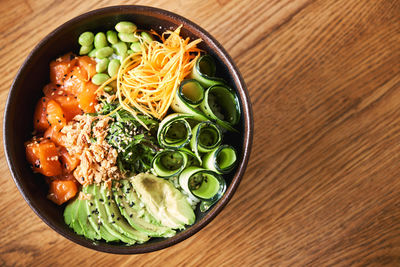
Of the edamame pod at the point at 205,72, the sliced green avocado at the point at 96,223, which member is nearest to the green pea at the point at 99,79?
the edamame pod at the point at 205,72

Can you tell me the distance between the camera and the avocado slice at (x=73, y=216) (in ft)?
5.50

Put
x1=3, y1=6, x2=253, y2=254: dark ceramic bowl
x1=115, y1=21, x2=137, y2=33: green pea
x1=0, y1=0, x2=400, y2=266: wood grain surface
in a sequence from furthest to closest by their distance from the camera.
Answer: x1=0, y1=0, x2=400, y2=266: wood grain surface → x1=115, y1=21, x2=137, y2=33: green pea → x1=3, y1=6, x2=253, y2=254: dark ceramic bowl

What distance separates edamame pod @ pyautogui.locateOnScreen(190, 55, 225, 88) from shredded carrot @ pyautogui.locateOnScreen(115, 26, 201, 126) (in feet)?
0.13

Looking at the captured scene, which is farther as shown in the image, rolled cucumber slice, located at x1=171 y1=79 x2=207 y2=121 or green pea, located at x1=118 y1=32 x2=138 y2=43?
green pea, located at x1=118 y1=32 x2=138 y2=43

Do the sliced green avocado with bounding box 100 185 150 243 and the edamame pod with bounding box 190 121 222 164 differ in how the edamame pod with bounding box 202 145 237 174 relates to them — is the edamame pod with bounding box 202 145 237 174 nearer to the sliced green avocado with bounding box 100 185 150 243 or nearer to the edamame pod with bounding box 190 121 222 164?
the edamame pod with bounding box 190 121 222 164

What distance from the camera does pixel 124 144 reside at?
68.2 inches

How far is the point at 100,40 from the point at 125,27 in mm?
149

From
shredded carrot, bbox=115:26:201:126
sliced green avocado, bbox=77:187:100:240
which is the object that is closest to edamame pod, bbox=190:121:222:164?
shredded carrot, bbox=115:26:201:126

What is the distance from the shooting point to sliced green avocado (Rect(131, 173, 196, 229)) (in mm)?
1654

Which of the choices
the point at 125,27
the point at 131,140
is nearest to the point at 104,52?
the point at 125,27

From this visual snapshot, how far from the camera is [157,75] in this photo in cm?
169

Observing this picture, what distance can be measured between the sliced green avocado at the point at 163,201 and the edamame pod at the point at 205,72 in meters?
0.52

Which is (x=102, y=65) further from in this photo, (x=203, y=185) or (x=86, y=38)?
(x=203, y=185)

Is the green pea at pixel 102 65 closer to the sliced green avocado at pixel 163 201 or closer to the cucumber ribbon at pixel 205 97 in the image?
the cucumber ribbon at pixel 205 97
